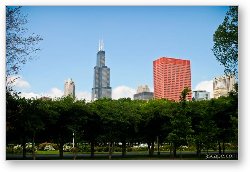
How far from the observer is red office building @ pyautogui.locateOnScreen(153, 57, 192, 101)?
32.6 feet

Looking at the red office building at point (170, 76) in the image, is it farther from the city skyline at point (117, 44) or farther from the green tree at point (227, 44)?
the green tree at point (227, 44)

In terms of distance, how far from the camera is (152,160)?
9711 mm

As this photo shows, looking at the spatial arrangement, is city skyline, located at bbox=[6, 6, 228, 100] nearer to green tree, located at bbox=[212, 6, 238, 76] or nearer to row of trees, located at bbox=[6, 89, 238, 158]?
green tree, located at bbox=[212, 6, 238, 76]

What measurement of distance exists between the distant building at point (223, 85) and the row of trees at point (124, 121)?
0.14 metres

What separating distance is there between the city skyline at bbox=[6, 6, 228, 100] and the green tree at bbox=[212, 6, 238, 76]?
0.12 m

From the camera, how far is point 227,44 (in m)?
9.94

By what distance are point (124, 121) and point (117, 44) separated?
171cm

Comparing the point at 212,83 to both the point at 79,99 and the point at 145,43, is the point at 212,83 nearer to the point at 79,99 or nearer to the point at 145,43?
the point at 145,43

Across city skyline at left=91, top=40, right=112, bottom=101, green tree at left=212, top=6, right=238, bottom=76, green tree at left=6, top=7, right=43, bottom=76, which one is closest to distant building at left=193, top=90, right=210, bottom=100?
green tree at left=212, top=6, right=238, bottom=76

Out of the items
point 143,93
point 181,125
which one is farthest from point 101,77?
point 181,125

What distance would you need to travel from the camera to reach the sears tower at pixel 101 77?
9961mm

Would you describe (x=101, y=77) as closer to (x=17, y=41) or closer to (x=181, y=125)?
(x=17, y=41)

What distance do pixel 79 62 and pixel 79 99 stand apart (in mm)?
767

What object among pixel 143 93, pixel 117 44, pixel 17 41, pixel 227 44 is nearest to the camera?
pixel 17 41
